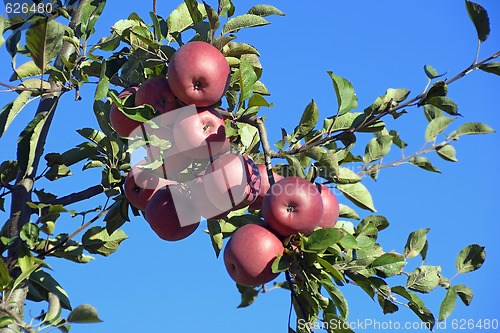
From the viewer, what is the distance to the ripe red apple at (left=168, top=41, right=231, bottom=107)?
2129mm

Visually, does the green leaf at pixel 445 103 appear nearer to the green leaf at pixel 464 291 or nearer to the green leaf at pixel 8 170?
the green leaf at pixel 464 291

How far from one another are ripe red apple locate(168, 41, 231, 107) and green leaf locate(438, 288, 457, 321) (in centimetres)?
130

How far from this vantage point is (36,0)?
2713mm

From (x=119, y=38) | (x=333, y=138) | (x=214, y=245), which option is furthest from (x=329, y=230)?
(x=119, y=38)

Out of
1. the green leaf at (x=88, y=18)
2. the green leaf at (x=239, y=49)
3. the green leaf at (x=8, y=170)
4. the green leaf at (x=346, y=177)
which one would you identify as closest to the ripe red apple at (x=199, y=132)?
the green leaf at (x=239, y=49)

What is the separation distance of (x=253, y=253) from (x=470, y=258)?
44.6 inches

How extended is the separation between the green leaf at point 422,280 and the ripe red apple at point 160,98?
1222mm

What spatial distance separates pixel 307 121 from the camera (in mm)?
2311

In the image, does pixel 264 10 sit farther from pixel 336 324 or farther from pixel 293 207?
pixel 336 324

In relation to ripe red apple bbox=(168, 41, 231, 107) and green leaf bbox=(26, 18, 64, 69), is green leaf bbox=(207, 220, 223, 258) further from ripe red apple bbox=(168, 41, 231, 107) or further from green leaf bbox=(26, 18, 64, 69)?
green leaf bbox=(26, 18, 64, 69)

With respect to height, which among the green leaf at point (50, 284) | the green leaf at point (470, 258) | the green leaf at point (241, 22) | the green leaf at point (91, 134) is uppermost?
the green leaf at point (241, 22)

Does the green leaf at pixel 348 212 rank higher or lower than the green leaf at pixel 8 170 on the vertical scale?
lower

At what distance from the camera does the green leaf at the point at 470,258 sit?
8.32 ft

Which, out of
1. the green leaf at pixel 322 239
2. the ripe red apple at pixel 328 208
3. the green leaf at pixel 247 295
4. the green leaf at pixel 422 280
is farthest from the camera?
the green leaf at pixel 247 295
